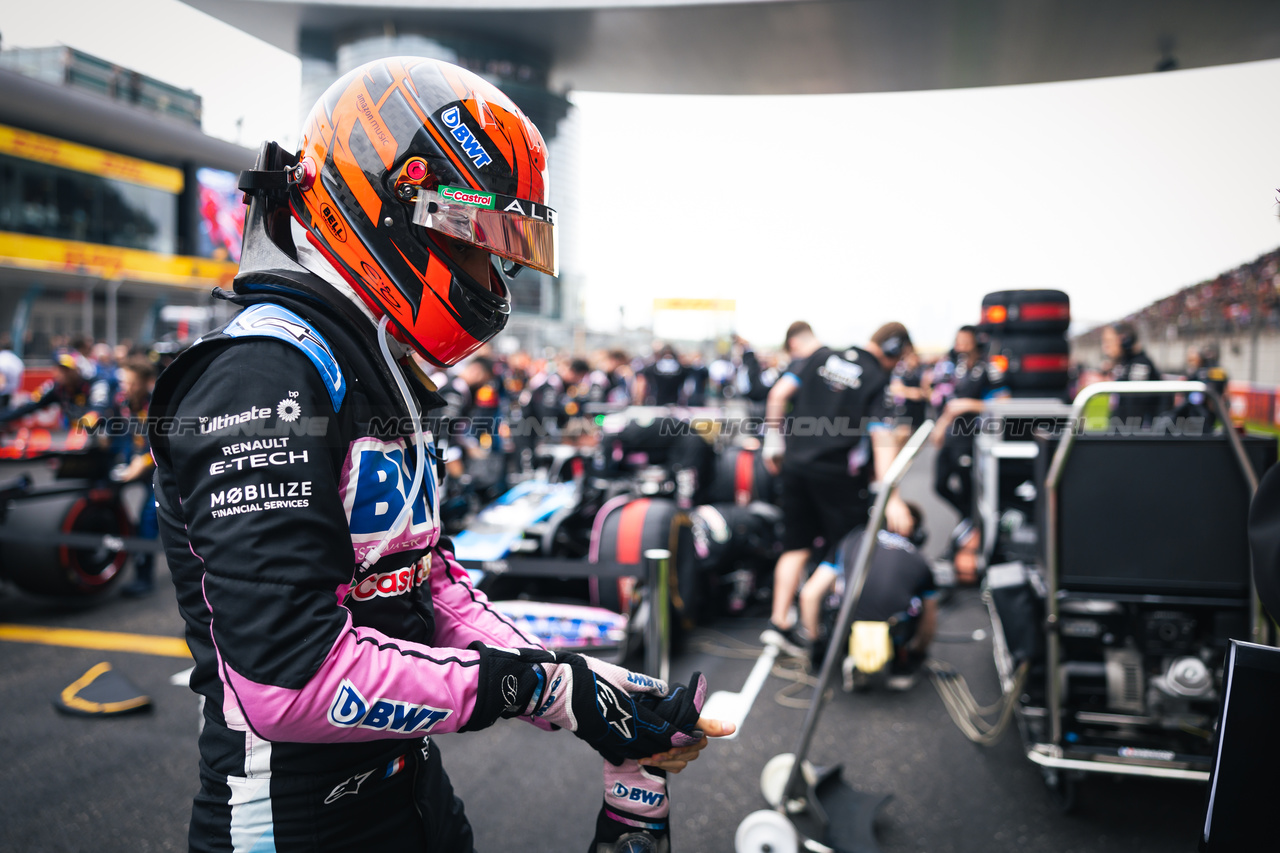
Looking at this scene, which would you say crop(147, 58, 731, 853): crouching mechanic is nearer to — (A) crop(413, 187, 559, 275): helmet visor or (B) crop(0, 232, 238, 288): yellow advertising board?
(A) crop(413, 187, 559, 275): helmet visor

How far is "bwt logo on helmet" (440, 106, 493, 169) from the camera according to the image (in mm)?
1233

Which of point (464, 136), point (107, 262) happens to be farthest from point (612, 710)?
point (107, 262)

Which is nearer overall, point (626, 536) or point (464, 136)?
point (464, 136)

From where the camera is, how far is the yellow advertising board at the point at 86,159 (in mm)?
22281

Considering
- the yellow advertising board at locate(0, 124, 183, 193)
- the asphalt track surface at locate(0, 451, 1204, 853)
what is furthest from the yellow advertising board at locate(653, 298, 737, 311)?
the asphalt track surface at locate(0, 451, 1204, 853)

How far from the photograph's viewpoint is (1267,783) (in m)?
1.26

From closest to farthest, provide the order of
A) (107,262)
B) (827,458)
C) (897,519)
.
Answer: (897,519) → (827,458) → (107,262)

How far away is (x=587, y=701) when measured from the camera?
43.3 inches

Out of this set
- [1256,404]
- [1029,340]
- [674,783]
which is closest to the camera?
[674,783]

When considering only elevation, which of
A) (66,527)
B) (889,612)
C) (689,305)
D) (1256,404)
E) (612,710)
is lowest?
(889,612)

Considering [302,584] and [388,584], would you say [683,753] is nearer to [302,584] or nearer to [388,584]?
[388,584]

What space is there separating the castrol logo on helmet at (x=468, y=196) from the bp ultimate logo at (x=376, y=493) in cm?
40

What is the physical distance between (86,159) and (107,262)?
3.36 metres

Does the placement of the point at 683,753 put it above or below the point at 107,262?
below
